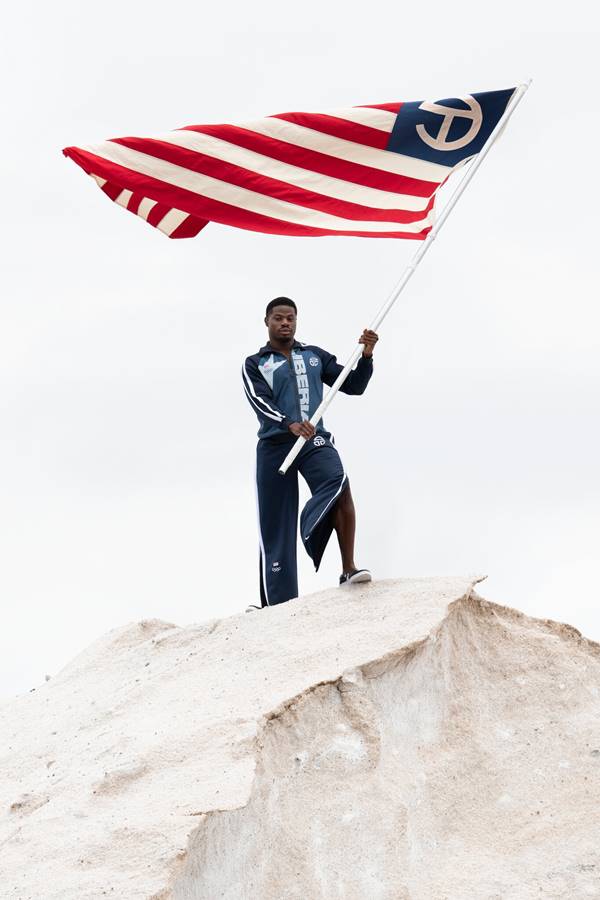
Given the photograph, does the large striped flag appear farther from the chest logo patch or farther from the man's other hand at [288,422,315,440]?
the man's other hand at [288,422,315,440]

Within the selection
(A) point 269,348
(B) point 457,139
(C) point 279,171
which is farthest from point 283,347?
(B) point 457,139

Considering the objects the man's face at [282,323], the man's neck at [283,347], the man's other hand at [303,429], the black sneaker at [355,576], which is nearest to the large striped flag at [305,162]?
the man's face at [282,323]

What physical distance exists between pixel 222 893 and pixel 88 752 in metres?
1.67

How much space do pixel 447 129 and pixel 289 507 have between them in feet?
10.0

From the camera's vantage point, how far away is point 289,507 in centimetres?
991

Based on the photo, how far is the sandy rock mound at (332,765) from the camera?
698 centimetres

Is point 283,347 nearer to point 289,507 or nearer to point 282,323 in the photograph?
point 282,323

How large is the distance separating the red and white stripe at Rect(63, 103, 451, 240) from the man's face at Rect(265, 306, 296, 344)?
62 cm

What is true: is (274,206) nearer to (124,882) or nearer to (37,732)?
(37,732)

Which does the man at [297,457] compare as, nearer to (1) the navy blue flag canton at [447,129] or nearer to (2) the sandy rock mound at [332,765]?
(2) the sandy rock mound at [332,765]

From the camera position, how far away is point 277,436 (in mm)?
9648

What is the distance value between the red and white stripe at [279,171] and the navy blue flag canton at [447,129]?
0.08 meters

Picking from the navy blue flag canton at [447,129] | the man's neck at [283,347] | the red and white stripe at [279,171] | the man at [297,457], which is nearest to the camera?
the man at [297,457]

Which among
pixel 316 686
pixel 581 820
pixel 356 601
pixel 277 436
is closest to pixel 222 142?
pixel 277 436
